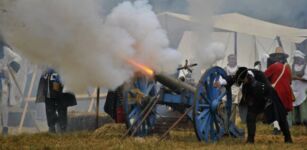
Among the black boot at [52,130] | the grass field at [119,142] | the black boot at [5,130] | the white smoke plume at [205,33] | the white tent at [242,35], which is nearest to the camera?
the grass field at [119,142]

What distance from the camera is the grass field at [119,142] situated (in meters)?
6.89

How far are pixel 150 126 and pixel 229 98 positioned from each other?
127cm

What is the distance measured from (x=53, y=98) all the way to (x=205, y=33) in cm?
284

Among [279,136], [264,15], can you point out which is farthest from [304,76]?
[264,15]

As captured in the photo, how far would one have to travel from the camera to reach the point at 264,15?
66.0ft

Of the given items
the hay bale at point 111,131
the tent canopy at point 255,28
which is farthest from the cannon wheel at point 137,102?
the tent canopy at point 255,28

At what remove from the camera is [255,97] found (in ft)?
25.3

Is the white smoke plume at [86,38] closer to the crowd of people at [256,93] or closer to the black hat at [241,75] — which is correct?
the black hat at [241,75]

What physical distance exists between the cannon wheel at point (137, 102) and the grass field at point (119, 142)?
11.6 inches

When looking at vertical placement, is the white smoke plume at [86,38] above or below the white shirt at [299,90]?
above

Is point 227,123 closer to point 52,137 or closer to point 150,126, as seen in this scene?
point 150,126

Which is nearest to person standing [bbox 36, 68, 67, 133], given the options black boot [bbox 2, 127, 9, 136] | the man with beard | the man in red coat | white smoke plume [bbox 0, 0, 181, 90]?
black boot [bbox 2, 127, 9, 136]

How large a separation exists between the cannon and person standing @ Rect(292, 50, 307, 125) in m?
3.13

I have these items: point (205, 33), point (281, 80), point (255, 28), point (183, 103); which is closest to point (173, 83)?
point (183, 103)
